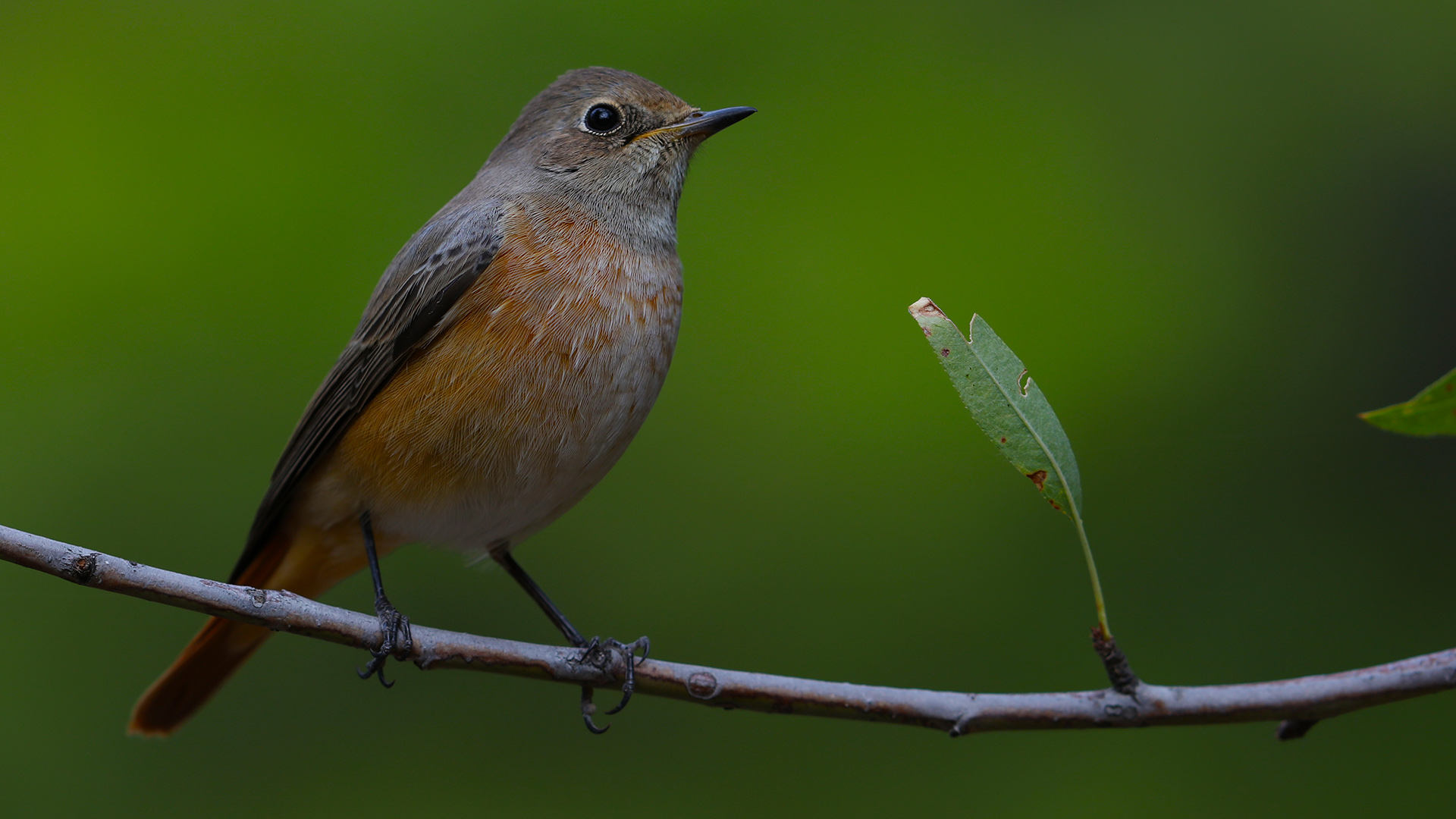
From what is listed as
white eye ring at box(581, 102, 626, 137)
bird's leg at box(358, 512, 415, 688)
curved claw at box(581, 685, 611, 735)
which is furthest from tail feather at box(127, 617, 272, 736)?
white eye ring at box(581, 102, 626, 137)

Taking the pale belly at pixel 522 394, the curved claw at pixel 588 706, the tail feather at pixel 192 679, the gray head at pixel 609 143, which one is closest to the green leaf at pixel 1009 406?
the pale belly at pixel 522 394

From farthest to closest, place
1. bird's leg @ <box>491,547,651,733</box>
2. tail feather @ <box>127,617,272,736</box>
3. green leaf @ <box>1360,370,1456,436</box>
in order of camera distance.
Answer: tail feather @ <box>127,617,272,736</box>
bird's leg @ <box>491,547,651,733</box>
green leaf @ <box>1360,370,1456,436</box>

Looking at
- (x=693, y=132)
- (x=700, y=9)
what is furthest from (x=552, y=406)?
(x=700, y=9)

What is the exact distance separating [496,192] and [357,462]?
928 millimetres

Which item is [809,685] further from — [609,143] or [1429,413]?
[609,143]

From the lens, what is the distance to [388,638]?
2633 mm

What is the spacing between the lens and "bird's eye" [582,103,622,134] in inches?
131

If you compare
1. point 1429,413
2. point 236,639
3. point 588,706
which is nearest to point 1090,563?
point 1429,413

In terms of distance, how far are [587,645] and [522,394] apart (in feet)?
2.51

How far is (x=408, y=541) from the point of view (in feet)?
10.9

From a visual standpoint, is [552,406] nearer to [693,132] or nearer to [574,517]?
[693,132]

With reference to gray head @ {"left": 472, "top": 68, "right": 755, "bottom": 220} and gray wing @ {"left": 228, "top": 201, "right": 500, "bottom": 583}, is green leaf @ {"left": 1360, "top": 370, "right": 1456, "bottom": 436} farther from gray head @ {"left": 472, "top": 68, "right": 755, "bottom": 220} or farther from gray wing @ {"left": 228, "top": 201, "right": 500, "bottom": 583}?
gray wing @ {"left": 228, "top": 201, "right": 500, "bottom": 583}

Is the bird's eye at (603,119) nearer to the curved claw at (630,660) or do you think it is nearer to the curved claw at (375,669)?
the curved claw at (630,660)

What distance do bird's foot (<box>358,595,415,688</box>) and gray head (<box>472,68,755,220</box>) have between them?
4.20ft
